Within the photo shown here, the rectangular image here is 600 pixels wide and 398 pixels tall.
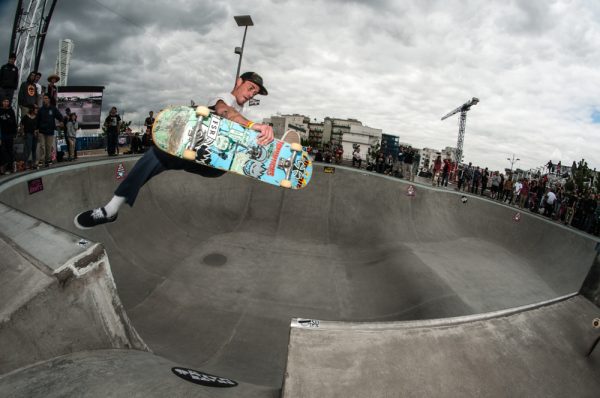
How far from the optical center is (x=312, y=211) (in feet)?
32.8

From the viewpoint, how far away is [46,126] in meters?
7.00

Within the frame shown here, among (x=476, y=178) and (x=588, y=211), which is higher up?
(x=476, y=178)

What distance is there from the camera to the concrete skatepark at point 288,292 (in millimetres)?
2361

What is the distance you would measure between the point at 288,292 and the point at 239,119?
373cm

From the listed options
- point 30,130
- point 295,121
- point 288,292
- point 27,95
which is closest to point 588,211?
point 288,292

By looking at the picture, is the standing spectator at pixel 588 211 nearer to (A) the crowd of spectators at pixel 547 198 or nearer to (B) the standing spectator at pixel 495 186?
(A) the crowd of spectators at pixel 547 198

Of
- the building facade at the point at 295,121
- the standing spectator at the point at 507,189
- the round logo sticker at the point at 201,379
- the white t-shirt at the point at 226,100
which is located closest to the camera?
the round logo sticker at the point at 201,379

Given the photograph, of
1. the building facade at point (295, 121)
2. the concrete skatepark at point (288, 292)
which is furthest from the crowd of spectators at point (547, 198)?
the building facade at point (295, 121)

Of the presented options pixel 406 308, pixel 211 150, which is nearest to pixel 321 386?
pixel 211 150

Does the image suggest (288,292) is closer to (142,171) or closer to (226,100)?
(142,171)

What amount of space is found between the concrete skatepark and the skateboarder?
686 mm

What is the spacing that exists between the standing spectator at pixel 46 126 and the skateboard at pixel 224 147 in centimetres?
479

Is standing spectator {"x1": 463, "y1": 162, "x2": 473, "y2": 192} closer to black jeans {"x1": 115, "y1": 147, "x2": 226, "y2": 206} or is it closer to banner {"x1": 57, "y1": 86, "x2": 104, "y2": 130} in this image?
black jeans {"x1": 115, "y1": 147, "x2": 226, "y2": 206}

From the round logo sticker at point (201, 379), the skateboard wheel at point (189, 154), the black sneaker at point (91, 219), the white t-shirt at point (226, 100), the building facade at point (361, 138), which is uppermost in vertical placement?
the building facade at point (361, 138)
